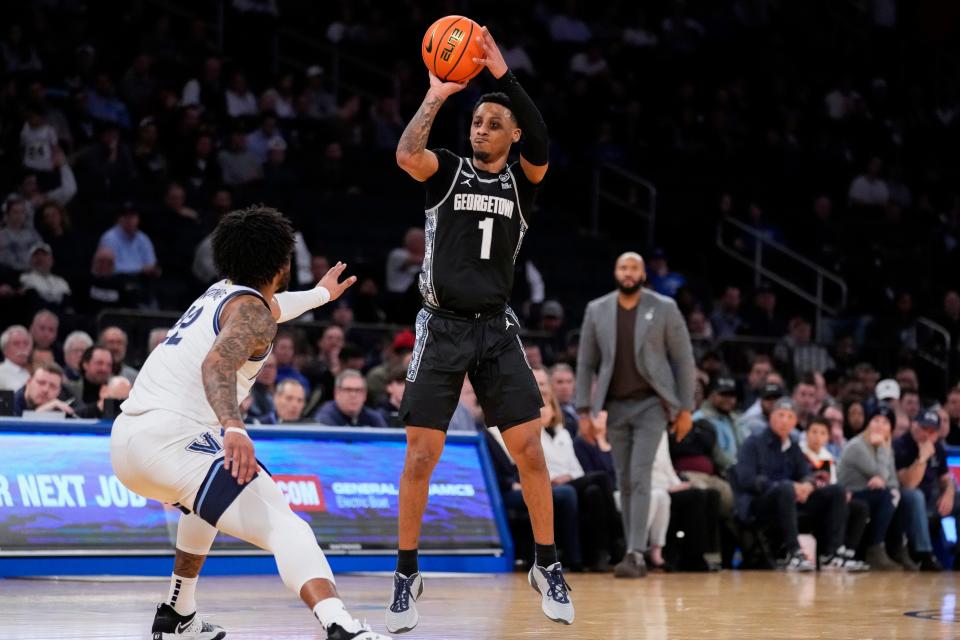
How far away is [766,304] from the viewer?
18.7 m

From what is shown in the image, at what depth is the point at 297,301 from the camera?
20.3 feet

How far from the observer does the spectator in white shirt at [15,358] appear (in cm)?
1151

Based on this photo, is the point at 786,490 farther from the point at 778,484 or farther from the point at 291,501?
the point at 291,501

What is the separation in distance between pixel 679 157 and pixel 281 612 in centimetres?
1521

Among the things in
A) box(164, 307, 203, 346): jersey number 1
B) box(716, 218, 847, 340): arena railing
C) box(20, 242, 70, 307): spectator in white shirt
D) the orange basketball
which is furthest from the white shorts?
box(716, 218, 847, 340): arena railing

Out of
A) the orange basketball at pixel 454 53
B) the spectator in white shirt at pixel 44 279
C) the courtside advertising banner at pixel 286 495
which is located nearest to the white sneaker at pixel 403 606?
the orange basketball at pixel 454 53

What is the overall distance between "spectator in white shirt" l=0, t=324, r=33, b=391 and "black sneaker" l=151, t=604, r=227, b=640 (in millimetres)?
6099

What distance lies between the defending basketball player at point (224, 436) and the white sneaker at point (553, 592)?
156 cm

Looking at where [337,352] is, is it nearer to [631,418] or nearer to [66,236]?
[66,236]

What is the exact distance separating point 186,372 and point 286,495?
484cm

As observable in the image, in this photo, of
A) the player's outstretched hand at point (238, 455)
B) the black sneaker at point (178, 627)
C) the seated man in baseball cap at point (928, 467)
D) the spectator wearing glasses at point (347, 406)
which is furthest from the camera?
the seated man in baseball cap at point (928, 467)

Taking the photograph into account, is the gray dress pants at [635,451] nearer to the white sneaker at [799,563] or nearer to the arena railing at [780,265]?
→ the white sneaker at [799,563]

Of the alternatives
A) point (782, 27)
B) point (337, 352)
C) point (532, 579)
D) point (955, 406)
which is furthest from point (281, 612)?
point (782, 27)

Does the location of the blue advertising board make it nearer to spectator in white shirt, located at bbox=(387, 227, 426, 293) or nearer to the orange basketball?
the orange basketball
